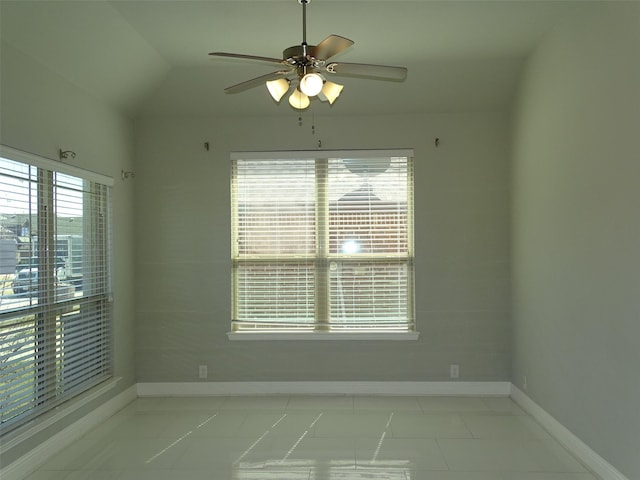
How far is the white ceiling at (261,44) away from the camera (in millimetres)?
3389

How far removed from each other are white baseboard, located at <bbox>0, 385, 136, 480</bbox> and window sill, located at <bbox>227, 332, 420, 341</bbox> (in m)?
1.09

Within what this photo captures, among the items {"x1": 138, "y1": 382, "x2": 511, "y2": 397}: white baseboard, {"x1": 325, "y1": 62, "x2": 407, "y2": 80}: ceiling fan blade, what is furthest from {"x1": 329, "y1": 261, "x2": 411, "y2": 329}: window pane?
{"x1": 325, "y1": 62, "x2": 407, "y2": 80}: ceiling fan blade

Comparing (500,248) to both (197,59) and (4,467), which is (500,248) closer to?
(197,59)

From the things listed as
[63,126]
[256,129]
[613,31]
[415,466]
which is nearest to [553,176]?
[613,31]

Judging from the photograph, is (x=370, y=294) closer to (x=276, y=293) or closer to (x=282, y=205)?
(x=276, y=293)

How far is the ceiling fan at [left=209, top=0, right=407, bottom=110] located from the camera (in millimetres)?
2572

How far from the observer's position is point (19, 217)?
3246 mm

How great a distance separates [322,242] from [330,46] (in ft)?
8.61

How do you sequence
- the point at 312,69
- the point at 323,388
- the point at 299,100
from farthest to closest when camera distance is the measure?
the point at 323,388, the point at 299,100, the point at 312,69

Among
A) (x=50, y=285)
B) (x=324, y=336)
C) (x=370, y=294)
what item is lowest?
(x=324, y=336)

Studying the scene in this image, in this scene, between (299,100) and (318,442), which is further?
(318,442)

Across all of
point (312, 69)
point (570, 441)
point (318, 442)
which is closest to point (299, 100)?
point (312, 69)

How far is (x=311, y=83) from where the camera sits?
259 cm

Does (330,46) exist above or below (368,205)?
above
